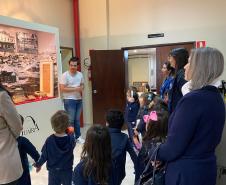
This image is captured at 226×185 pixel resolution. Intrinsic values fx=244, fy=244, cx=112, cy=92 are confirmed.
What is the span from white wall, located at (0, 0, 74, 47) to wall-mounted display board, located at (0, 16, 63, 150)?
0.90m

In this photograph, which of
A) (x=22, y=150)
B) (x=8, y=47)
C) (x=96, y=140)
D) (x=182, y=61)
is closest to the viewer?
(x=96, y=140)

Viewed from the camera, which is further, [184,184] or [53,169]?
[53,169]

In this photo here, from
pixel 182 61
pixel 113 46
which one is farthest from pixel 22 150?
pixel 113 46

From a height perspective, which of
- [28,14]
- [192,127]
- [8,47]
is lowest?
[192,127]

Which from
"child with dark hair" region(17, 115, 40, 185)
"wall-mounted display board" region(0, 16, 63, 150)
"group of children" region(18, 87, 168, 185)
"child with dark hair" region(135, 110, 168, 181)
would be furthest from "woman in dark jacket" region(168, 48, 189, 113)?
"wall-mounted display board" region(0, 16, 63, 150)

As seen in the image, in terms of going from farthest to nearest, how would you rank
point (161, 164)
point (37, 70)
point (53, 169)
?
1. point (37, 70)
2. point (53, 169)
3. point (161, 164)

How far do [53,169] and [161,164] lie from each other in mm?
1103

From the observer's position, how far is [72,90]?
4.54 meters

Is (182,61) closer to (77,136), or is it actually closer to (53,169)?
(53,169)

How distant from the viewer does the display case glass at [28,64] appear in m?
3.33

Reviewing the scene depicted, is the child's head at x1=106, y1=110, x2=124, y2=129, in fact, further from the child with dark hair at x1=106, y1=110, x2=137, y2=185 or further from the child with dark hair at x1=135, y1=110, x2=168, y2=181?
the child with dark hair at x1=135, y1=110, x2=168, y2=181

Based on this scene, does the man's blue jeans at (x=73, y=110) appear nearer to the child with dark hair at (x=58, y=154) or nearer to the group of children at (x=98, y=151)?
the group of children at (x=98, y=151)

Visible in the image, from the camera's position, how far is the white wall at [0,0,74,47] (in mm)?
4375

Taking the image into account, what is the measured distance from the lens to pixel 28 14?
186 inches
